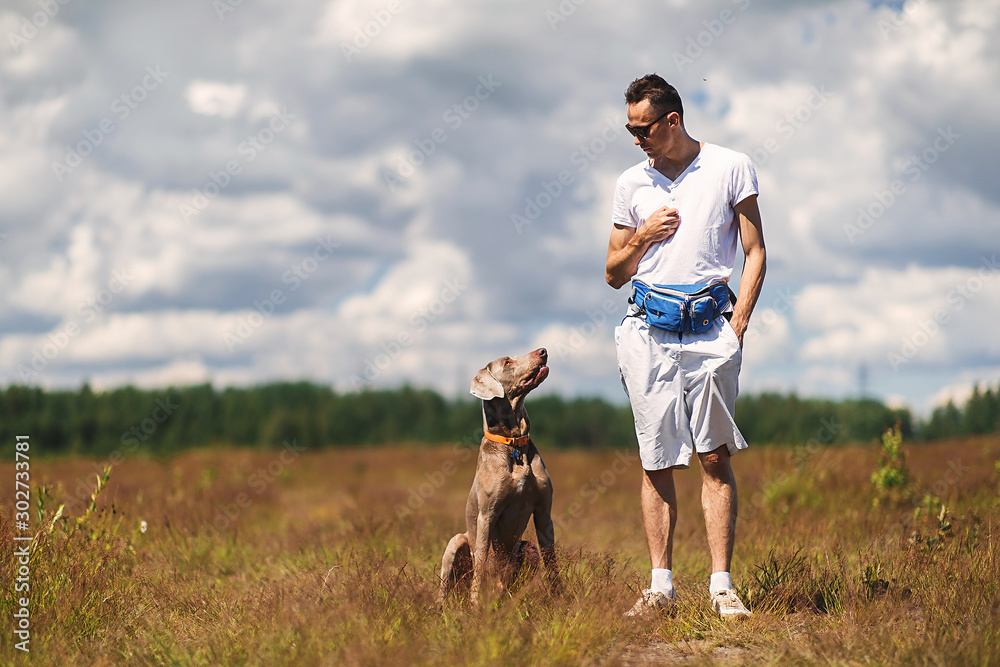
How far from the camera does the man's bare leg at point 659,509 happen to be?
412 centimetres

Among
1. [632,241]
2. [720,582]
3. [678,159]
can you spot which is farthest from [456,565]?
[678,159]

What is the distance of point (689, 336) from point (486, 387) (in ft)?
3.93

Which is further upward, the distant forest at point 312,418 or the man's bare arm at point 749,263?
the man's bare arm at point 749,263

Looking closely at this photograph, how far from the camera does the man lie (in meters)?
4.02

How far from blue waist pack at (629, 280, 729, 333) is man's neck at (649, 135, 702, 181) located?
2.19ft

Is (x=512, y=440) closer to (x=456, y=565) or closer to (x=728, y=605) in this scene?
(x=456, y=565)

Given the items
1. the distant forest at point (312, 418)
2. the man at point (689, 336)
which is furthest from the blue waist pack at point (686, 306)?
the distant forest at point (312, 418)

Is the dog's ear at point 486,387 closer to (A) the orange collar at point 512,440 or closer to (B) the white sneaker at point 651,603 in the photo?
(A) the orange collar at point 512,440

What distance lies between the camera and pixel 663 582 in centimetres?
404

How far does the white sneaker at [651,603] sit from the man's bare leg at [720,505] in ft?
1.03

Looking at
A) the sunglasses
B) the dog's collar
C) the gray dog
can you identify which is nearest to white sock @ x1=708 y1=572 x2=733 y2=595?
the gray dog

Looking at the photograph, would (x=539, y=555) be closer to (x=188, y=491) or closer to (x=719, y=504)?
(x=719, y=504)

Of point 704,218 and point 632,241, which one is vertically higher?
point 704,218

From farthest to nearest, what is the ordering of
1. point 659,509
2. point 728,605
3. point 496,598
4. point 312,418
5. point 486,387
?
point 312,418, point 486,387, point 659,509, point 728,605, point 496,598
